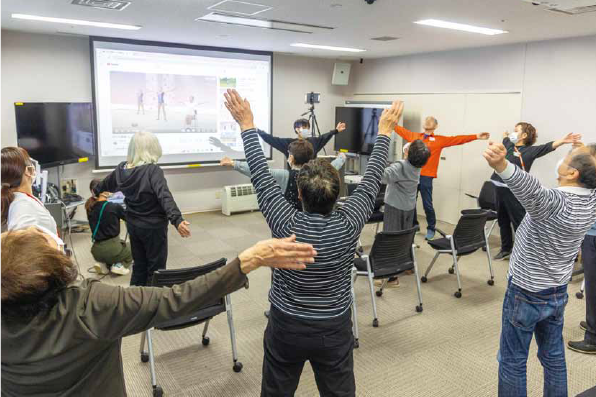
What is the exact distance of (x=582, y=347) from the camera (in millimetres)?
3258

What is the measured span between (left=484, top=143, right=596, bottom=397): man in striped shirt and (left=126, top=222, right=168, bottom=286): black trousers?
7.71 ft

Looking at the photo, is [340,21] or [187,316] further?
[340,21]

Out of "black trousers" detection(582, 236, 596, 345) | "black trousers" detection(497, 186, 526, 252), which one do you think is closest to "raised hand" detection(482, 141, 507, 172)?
"black trousers" detection(582, 236, 596, 345)

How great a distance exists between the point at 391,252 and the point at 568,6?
94.9 inches

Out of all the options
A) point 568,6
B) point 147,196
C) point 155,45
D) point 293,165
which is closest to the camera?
point 147,196

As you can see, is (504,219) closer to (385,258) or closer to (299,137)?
(385,258)

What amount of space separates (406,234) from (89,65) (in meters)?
5.00

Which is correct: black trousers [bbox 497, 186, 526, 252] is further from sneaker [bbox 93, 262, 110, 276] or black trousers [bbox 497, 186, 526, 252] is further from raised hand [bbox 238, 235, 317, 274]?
raised hand [bbox 238, 235, 317, 274]

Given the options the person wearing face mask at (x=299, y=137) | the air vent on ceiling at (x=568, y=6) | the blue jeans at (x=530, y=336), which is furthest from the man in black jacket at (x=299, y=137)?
the blue jeans at (x=530, y=336)

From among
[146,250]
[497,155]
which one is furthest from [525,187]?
[146,250]

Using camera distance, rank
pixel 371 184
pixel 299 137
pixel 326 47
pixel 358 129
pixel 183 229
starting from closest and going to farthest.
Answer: pixel 371 184, pixel 183 229, pixel 299 137, pixel 326 47, pixel 358 129

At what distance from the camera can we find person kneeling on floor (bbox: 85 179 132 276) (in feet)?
14.8

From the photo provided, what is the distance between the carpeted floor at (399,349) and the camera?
112 inches

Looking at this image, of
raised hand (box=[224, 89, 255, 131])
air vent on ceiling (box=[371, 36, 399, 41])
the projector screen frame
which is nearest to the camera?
raised hand (box=[224, 89, 255, 131])
